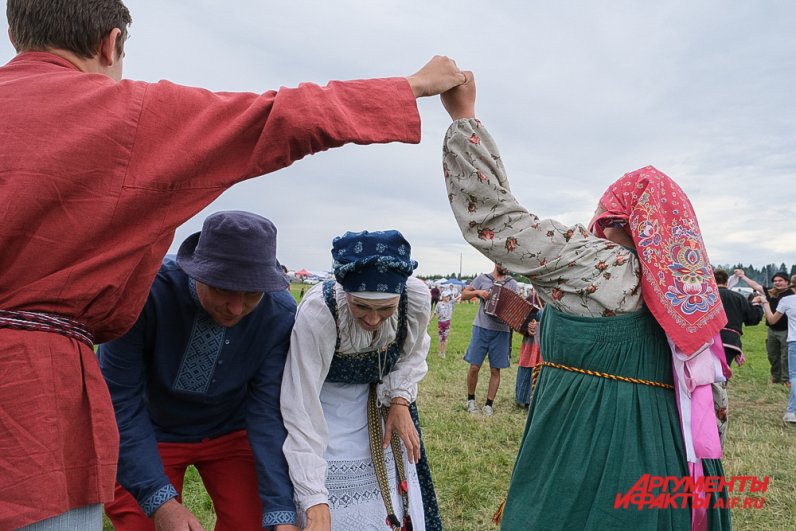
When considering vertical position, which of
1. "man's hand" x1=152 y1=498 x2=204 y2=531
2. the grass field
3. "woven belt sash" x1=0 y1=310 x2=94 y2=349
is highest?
"woven belt sash" x1=0 y1=310 x2=94 y2=349

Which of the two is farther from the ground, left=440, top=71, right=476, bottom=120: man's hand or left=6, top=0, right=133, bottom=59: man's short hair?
left=440, top=71, right=476, bottom=120: man's hand

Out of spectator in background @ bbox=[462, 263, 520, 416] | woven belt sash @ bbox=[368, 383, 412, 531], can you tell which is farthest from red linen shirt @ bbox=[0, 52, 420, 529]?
spectator in background @ bbox=[462, 263, 520, 416]

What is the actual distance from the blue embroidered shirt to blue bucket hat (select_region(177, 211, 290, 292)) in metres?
0.26

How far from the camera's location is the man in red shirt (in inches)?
41.7

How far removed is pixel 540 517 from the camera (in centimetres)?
193

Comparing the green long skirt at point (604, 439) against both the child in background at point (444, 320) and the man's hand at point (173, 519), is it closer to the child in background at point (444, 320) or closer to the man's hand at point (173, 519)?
the man's hand at point (173, 519)

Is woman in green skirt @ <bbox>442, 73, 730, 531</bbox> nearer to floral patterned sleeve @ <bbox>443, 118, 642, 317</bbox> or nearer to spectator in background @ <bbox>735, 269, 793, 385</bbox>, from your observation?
floral patterned sleeve @ <bbox>443, 118, 642, 317</bbox>

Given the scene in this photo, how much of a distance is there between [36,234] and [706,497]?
6.80 feet

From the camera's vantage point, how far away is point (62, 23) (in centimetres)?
118

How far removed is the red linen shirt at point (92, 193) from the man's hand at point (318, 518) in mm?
962

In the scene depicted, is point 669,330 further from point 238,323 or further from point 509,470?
point 509,470

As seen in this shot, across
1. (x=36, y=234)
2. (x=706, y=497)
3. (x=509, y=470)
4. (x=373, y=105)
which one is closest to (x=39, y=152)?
(x=36, y=234)

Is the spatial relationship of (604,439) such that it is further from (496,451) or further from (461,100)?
(496,451)

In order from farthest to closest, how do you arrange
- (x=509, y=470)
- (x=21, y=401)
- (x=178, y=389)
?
(x=509, y=470) → (x=178, y=389) → (x=21, y=401)
